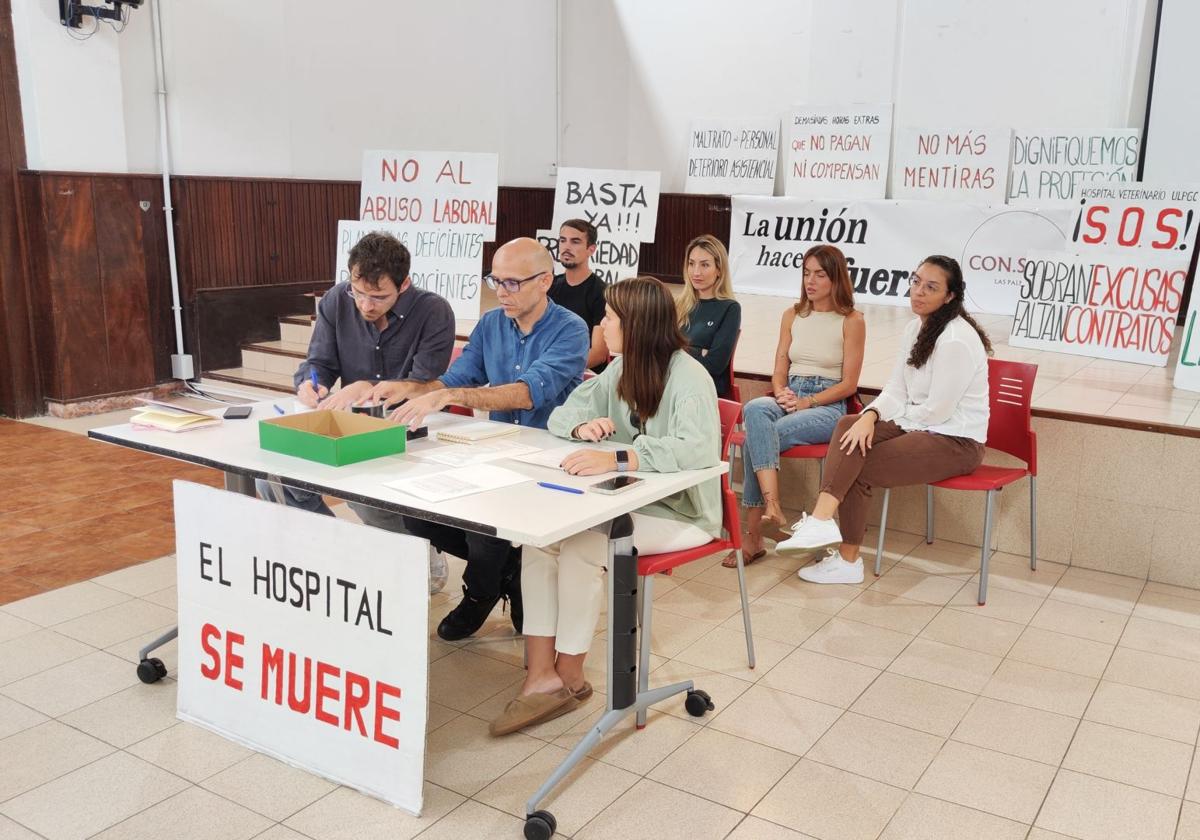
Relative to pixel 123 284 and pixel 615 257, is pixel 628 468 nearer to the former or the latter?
pixel 615 257

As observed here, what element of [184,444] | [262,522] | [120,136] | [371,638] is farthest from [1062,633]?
[120,136]

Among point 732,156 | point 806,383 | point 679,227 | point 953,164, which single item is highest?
point 732,156

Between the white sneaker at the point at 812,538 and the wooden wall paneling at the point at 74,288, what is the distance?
4669mm

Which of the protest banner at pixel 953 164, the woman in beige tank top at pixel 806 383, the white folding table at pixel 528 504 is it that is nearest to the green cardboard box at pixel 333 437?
the white folding table at pixel 528 504

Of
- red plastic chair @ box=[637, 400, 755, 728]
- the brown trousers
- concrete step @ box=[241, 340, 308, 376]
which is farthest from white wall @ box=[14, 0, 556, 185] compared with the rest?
the brown trousers

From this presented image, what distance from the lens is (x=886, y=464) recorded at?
3879mm

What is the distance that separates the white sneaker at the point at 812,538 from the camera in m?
3.68

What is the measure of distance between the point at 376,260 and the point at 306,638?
1333 mm

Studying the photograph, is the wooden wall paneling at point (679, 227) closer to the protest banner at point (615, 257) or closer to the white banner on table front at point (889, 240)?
the white banner on table front at point (889, 240)

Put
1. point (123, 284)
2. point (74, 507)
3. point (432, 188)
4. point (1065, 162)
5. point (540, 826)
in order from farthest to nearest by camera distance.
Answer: point (1065, 162) < point (123, 284) < point (432, 188) < point (74, 507) < point (540, 826)

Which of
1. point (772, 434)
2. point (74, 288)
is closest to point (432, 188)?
point (74, 288)

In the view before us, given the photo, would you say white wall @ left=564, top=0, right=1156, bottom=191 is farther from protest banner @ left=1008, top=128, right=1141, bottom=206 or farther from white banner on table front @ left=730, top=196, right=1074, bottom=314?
white banner on table front @ left=730, top=196, right=1074, bottom=314

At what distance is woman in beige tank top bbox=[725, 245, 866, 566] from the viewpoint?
4.22 metres

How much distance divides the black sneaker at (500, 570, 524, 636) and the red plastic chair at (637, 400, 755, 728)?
1.72 feet
